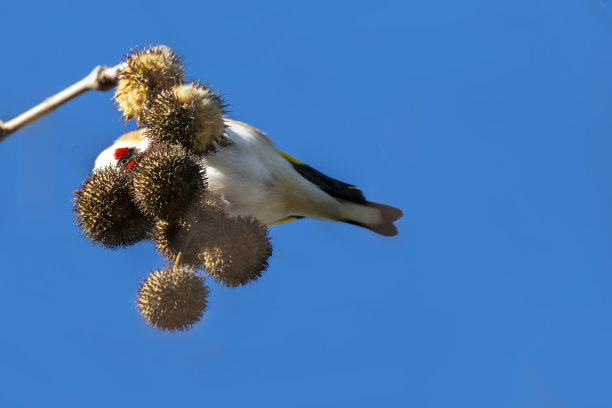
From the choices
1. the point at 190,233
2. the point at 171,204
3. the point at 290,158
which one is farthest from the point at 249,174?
the point at 171,204

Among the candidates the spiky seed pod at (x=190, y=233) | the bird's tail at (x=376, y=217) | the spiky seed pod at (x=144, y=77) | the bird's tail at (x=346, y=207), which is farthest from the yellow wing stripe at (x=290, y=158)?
the spiky seed pod at (x=144, y=77)

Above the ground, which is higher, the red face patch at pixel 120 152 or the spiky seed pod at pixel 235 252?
the red face patch at pixel 120 152

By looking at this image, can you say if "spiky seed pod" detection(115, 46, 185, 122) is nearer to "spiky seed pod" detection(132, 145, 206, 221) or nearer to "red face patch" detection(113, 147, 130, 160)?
"spiky seed pod" detection(132, 145, 206, 221)

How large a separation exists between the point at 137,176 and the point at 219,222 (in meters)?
0.46

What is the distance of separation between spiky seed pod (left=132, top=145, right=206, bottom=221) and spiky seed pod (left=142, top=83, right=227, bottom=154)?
84 mm

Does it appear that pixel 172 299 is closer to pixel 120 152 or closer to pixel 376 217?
pixel 120 152

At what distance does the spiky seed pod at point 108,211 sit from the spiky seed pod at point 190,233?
123 mm

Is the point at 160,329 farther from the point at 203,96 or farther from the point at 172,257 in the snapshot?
the point at 203,96

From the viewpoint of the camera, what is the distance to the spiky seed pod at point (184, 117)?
109 inches

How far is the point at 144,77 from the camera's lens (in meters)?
2.88

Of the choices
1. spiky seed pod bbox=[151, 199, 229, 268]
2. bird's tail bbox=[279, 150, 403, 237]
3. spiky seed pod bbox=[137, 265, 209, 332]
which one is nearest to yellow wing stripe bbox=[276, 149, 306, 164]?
bird's tail bbox=[279, 150, 403, 237]

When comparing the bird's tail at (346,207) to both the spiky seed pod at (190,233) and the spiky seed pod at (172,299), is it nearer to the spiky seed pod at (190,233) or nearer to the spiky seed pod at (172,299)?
the spiky seed pod at (190,233)

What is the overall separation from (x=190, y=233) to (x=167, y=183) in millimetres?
386

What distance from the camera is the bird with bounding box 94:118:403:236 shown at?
3785 mm
